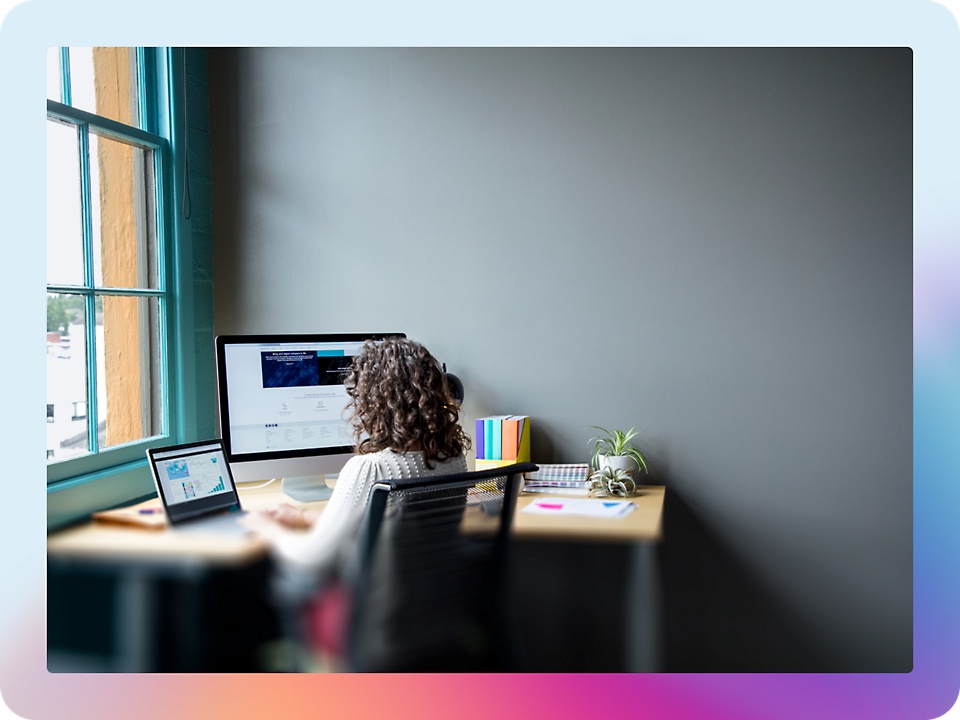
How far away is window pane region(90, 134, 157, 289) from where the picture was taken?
2.10 m

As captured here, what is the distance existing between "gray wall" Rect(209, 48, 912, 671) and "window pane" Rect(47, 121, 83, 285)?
0.63m

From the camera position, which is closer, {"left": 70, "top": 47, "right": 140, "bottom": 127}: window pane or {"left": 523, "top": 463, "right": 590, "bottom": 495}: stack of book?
{"left": 70, "top": 47, "right": 140, "bottom": 127}: window pane

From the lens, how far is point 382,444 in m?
1.67

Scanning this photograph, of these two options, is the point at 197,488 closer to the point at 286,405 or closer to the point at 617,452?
the point at 286,405

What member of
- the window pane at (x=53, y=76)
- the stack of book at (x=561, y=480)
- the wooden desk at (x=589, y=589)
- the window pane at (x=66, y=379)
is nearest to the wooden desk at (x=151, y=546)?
the window pane at (x=66, y=379)

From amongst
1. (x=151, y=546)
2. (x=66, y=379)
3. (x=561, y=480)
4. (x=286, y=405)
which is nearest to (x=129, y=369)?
(x=66, y=379)

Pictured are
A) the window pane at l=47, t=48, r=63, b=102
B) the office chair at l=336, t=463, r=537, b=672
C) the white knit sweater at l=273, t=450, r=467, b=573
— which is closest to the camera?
the office chair at l=336, t=463, r=537, b=672

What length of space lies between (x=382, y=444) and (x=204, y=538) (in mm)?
408

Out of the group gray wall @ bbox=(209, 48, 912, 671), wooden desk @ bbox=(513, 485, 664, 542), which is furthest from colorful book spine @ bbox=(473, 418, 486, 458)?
wooden desk @ bbox=(513, 485, 664, 542)

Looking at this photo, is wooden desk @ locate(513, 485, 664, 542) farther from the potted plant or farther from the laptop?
the laptop

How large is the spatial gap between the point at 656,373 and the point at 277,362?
0.99 metres

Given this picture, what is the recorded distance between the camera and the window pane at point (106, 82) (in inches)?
79.5
